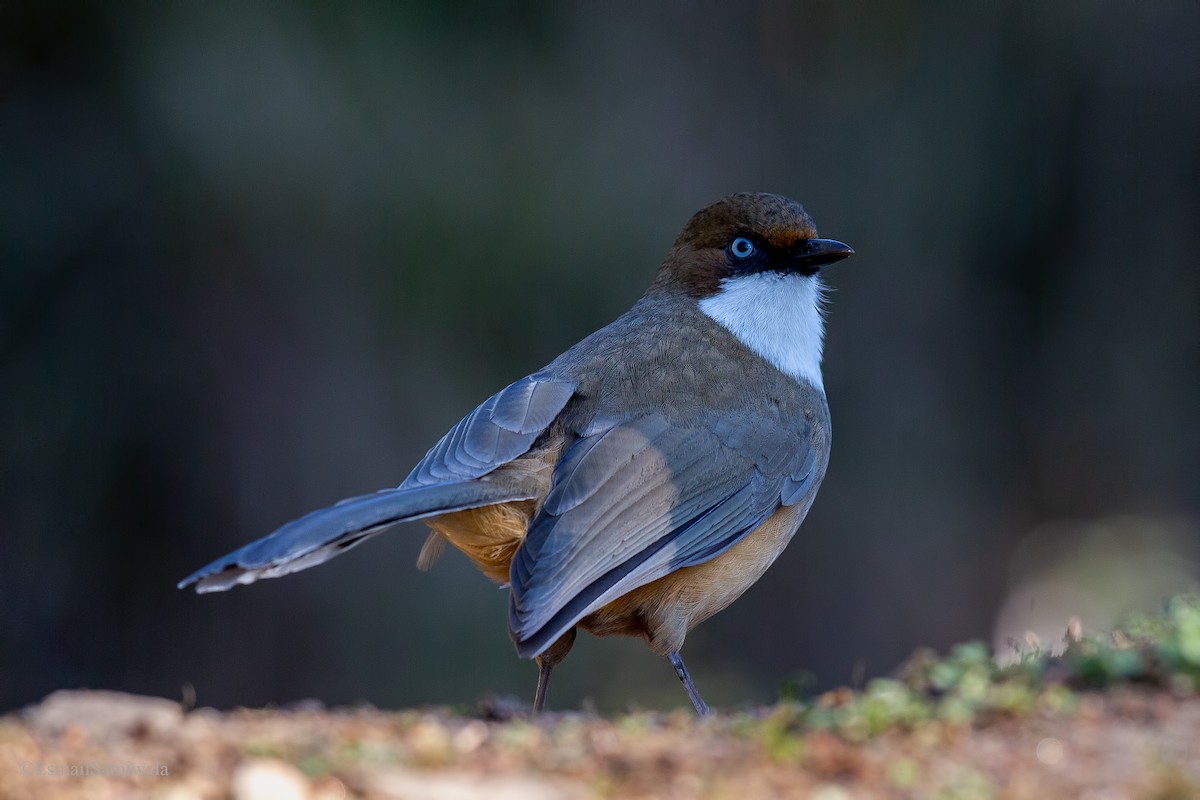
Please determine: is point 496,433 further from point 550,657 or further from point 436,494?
point 550,657

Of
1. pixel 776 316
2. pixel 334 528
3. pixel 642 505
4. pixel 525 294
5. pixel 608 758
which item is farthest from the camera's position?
pixel 525 294

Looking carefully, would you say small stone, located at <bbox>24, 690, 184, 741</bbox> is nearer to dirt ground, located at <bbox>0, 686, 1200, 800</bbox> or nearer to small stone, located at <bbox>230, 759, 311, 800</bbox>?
dirt ground, located at <bbox>0, 686, 1200, 800</bbox>

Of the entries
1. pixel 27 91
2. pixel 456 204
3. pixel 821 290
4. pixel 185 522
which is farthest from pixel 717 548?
pixel 27 91

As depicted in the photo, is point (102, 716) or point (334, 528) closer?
point (102, 716)

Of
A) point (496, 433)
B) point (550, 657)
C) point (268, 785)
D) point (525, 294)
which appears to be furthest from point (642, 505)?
point (525, 294)

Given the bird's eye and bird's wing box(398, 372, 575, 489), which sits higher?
the bird's eye

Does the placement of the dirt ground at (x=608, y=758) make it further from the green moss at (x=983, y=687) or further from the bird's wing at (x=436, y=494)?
the bird's wing at (x=436, y=494)

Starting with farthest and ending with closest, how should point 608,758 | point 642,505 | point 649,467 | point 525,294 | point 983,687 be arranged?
point 525,294 < point 649,467 < point 642,505 < point 983,687 < point 608,758

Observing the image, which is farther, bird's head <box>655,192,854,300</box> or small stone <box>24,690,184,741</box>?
bird's head <box>655,192,854,300</box>

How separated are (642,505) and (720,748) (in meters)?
1.95

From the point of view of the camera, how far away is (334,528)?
4.13 metres

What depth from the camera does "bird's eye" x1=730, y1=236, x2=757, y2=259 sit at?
6.29 m

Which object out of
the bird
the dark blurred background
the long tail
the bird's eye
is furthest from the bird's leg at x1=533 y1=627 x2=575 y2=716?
the dark blurred background

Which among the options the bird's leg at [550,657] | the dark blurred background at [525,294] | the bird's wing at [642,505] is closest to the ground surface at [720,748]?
the bird's wing at [642,505]
